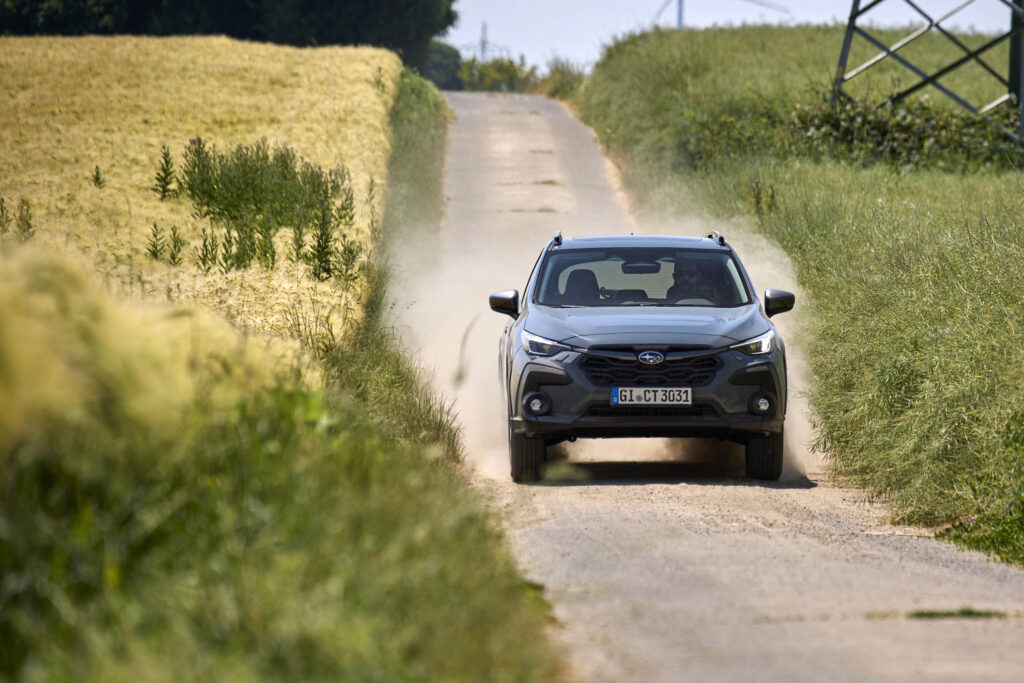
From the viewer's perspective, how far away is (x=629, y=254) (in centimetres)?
1188

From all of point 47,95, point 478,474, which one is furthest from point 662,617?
point 47,95

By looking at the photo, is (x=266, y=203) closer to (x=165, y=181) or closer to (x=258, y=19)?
(x=165, y=181)

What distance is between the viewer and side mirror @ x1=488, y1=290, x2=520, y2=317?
37.3ft

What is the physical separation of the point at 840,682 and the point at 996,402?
507 cm

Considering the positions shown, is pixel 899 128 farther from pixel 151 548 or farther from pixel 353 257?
pixel 151 548

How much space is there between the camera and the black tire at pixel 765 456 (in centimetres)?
1056

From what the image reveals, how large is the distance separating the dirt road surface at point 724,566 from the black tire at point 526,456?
6.0 inches

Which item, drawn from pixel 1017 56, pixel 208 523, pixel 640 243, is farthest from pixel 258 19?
pixel 208 523

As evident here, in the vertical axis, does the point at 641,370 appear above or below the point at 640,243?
below

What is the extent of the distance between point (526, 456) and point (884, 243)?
18.8 feet

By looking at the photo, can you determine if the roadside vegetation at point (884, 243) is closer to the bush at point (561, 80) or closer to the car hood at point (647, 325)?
the car hood at point (647, 325)

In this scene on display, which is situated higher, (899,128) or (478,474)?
(899,128)

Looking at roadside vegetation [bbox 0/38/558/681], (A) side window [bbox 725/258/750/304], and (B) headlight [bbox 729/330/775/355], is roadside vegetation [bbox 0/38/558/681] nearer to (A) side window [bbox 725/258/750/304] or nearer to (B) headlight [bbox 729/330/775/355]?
(B) headlight [bbox 729/330/775/355]

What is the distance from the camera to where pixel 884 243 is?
14305 mm
